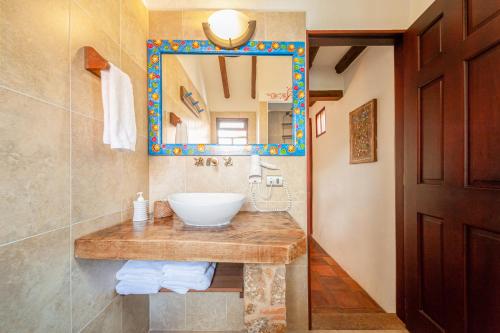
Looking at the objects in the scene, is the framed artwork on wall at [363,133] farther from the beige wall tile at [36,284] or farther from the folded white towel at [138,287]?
the beige wall tile at [36,284]

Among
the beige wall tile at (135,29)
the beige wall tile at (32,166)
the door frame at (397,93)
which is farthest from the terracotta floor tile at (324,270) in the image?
the beige wall tile at (135,29)

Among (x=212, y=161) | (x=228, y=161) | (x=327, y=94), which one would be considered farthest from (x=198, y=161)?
(x=327, y=94)

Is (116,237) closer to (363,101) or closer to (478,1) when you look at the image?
(478,1)

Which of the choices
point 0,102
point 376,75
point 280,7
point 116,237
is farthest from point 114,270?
point 376,75

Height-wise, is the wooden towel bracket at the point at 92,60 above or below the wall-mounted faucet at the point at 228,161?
above

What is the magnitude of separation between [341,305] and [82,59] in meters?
2.55

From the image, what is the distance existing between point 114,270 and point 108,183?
1.51 feet

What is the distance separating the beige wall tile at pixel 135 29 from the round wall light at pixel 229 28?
0.41 meters

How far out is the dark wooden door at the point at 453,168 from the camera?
0.97 m

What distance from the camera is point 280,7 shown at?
5.05ft

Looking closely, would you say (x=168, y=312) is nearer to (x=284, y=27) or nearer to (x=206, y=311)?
(x=206, y=311)

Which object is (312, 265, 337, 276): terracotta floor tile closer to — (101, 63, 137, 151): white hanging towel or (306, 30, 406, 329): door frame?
(306, 30, 406, 329): door frame

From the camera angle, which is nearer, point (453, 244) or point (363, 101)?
point (453, 244)

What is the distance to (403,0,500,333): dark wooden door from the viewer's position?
968mm
